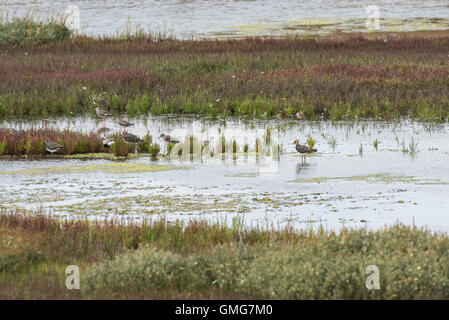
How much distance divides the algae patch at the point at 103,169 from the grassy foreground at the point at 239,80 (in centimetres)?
705

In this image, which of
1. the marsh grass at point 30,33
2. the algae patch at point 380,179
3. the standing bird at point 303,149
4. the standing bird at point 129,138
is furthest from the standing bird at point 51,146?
the marsh grass at point 30,33

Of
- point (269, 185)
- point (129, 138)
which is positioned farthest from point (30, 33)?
point (269, 185)

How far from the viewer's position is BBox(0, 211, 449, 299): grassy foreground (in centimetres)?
777

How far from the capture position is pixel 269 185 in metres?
14.6

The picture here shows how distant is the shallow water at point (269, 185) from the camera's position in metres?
12.4

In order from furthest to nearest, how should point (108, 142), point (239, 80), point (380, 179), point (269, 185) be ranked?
point (239, 80), point (108, 142), point (380, 179), point (269, 185)

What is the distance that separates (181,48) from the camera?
38.5 m

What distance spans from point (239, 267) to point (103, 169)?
27.5 ft

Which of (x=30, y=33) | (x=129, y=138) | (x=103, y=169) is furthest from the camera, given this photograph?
(x=30, y=33)

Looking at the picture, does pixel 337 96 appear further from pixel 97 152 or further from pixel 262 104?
pixel 97 152

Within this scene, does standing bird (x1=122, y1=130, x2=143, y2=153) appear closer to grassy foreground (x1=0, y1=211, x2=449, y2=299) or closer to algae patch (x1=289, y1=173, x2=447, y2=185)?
algae patch (x1=289, y1=173, x2=447, y2=185)

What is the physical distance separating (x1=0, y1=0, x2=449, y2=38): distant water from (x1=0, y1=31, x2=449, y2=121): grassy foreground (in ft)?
39.7

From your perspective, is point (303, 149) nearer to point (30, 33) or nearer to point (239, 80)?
point (239, 80)
